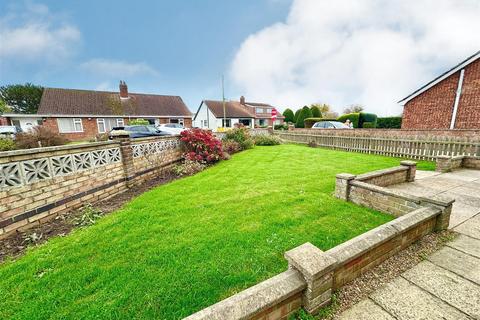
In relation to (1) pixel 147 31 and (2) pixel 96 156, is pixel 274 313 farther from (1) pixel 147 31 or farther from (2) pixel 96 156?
(1) pixel 147 31

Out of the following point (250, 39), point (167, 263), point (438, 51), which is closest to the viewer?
point (167, 263)

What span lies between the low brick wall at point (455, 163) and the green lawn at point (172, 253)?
460cm

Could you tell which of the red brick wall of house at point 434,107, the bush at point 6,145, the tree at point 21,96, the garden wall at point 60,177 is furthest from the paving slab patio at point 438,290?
the tree at point 21,96

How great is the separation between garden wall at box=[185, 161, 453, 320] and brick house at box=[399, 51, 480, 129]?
45.6ft

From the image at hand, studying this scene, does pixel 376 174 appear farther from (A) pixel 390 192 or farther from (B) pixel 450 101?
(B) pixel 450 101

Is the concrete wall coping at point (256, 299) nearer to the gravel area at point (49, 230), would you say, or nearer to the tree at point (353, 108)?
the gravel area at point (49, 230)

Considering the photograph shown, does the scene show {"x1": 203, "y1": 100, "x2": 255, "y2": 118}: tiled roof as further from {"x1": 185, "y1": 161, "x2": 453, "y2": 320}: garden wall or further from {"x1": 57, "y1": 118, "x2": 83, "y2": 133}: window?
{"x1": 185, "y1": 161, "x2": 453, "y2": 320}: garden wall

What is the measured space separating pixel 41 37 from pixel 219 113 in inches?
919

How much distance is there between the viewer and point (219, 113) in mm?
34656

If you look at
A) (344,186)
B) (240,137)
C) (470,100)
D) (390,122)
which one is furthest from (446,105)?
(344,186)

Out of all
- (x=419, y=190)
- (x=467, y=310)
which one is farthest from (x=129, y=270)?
(x=419, y=190)

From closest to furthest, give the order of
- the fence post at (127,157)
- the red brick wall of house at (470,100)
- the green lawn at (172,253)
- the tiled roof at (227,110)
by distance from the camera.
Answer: the green lawn at (172,253) < the fence post at (127,157) < the red brick wall of house at (470,100) < the tiled roof at (227,110)

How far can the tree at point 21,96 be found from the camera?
3622 centimetres

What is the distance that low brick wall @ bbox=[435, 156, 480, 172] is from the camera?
652 centimetres
